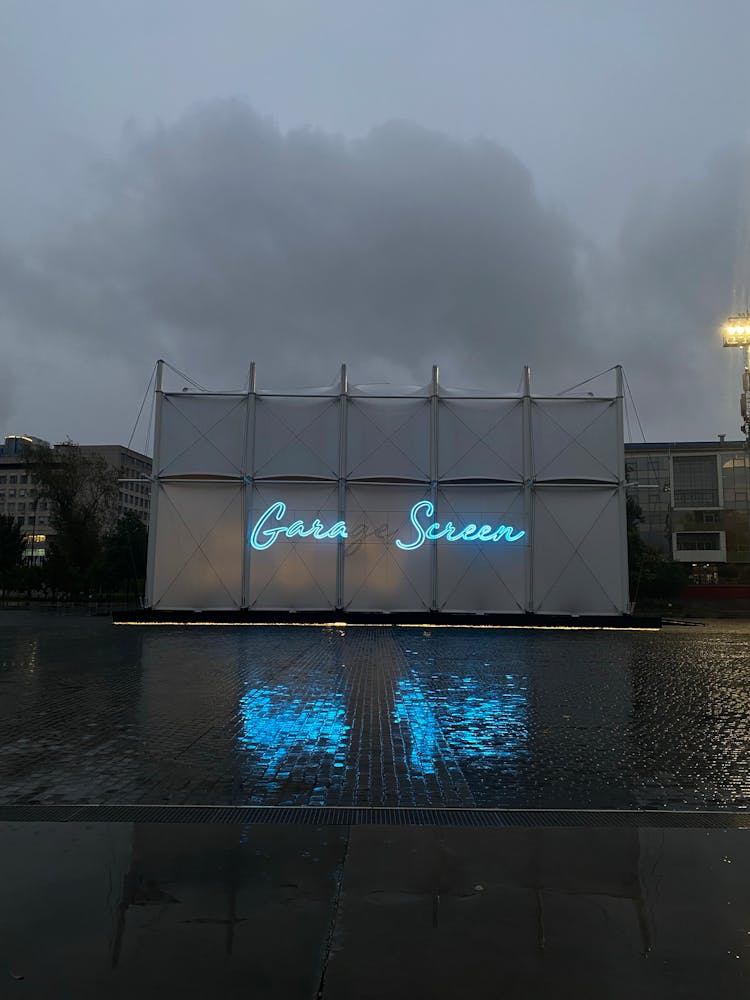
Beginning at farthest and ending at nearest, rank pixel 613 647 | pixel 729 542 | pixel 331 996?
pixel 729 542, pixel 613 647, pixel 331 996

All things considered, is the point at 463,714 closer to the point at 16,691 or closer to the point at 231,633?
the point at 16,691

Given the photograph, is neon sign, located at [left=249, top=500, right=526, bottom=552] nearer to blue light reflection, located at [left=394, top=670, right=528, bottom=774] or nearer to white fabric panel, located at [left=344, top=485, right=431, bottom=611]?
white fabric panel, located at [left=344, top=485, right=431, bottom=611]

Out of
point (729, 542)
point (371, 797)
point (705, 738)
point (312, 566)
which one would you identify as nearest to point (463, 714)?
point (705, 738)

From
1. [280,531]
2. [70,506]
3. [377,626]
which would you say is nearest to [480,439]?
[377,626]

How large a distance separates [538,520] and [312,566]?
895cm

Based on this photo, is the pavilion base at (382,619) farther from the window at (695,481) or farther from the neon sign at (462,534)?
the window at (695,481)

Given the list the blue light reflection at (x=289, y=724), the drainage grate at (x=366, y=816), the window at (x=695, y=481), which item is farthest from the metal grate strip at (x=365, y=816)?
the window at (x=695, y=481)

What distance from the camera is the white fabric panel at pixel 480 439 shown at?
96.2 feet

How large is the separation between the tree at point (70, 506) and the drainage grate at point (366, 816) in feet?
157

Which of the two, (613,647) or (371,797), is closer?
(371,797)

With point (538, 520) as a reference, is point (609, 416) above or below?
above

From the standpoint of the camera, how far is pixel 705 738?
312 inches

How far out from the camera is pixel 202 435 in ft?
96.0

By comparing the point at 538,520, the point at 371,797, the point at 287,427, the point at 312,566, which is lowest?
the point at 371,797
